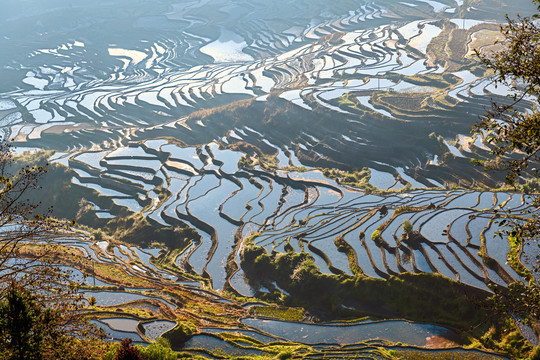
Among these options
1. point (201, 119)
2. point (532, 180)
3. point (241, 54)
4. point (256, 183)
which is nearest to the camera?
point (532, 180)

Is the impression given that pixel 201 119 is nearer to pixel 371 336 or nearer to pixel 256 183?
pixel 256 183

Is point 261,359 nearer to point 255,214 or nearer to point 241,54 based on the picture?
point 255,214

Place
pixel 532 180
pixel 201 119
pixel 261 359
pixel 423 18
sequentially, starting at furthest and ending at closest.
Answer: pixel 423 18
pixel 201 119
pixel 532 180
pixel 261 359

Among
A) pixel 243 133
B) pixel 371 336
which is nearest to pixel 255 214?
pixel 371 336

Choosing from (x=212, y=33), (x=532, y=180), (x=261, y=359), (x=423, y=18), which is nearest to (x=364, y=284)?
(x=261, y=359)

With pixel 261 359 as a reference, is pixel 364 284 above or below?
below

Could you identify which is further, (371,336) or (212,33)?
(212,33)
